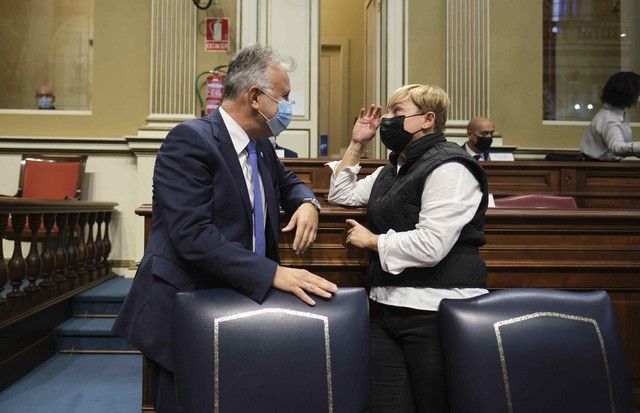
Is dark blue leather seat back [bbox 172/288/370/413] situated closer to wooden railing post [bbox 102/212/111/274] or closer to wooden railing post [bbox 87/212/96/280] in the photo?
wooden railing post [bbox 87/212/96/280]

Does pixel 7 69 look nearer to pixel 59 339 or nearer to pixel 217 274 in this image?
pixel 59 339

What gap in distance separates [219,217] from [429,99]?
0.65 metres

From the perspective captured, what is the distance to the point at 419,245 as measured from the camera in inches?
54.3

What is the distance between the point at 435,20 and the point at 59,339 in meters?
4.35

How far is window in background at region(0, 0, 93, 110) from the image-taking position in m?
6.28

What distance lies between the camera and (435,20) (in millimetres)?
5723

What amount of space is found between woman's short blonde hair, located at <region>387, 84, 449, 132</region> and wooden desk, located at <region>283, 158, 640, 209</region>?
259 centimetres

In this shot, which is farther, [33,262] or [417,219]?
[33,262]

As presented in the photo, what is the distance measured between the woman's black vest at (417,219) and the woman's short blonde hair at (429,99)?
0.07 meters

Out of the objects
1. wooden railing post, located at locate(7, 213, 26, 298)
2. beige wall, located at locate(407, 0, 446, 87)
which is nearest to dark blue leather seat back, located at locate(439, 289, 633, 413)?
wooden railing post, located at locate(7, 213, 26, 298)

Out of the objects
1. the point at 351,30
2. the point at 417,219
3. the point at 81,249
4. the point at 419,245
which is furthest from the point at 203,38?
the point at 419,245

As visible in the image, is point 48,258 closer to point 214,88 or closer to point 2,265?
point 2,265

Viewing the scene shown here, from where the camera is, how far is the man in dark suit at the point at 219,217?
130 centimetres

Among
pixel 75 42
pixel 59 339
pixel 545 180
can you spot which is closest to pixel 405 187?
pixel 59 339
